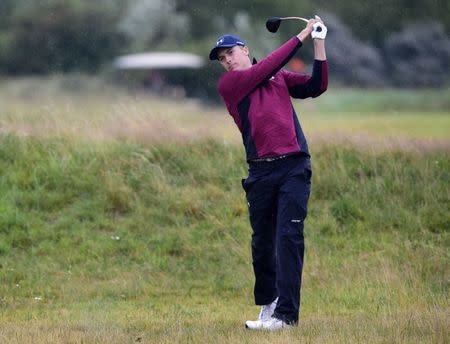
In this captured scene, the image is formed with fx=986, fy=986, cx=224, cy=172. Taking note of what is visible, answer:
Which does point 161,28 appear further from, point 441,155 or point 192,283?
point 192,283

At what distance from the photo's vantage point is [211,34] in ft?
50.3

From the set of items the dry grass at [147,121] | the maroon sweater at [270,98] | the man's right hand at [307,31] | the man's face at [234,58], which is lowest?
the dry grass at [147,121]

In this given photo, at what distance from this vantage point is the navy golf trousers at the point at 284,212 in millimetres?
6832

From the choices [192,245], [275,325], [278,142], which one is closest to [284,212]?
[278,142]

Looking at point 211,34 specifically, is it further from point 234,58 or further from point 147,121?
point 234,58

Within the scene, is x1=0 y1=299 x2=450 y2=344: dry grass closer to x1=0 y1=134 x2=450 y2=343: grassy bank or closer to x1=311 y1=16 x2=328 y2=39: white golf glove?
x1=0 y1=134 x2=450 y2=343: grassy bank

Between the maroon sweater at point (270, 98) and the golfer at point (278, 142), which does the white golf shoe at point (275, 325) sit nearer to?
the golfer at point (278, 142)

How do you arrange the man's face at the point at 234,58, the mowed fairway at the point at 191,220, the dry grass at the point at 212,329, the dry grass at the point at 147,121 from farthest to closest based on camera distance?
1. the dry grass at the point at 147,121
2. the mowed fairway at the point at 191,220
3. the man's face at the point at 234,58
4. the dry grass at the point at 212,329

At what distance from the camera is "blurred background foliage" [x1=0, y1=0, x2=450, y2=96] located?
14164 millimetres

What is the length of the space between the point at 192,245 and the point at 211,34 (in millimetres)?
5399

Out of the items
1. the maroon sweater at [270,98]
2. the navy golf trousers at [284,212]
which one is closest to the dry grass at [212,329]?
the navy golf trousers at [284,212]

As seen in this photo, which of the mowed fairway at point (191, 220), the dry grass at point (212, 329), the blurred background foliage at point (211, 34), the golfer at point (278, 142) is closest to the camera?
the dry grass at point (212, 329)

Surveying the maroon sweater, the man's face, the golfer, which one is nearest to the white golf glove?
the golfer

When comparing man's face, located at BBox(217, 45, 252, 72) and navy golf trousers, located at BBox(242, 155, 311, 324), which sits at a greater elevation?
man's face, located at BBox(217, 45, 252, 72)
